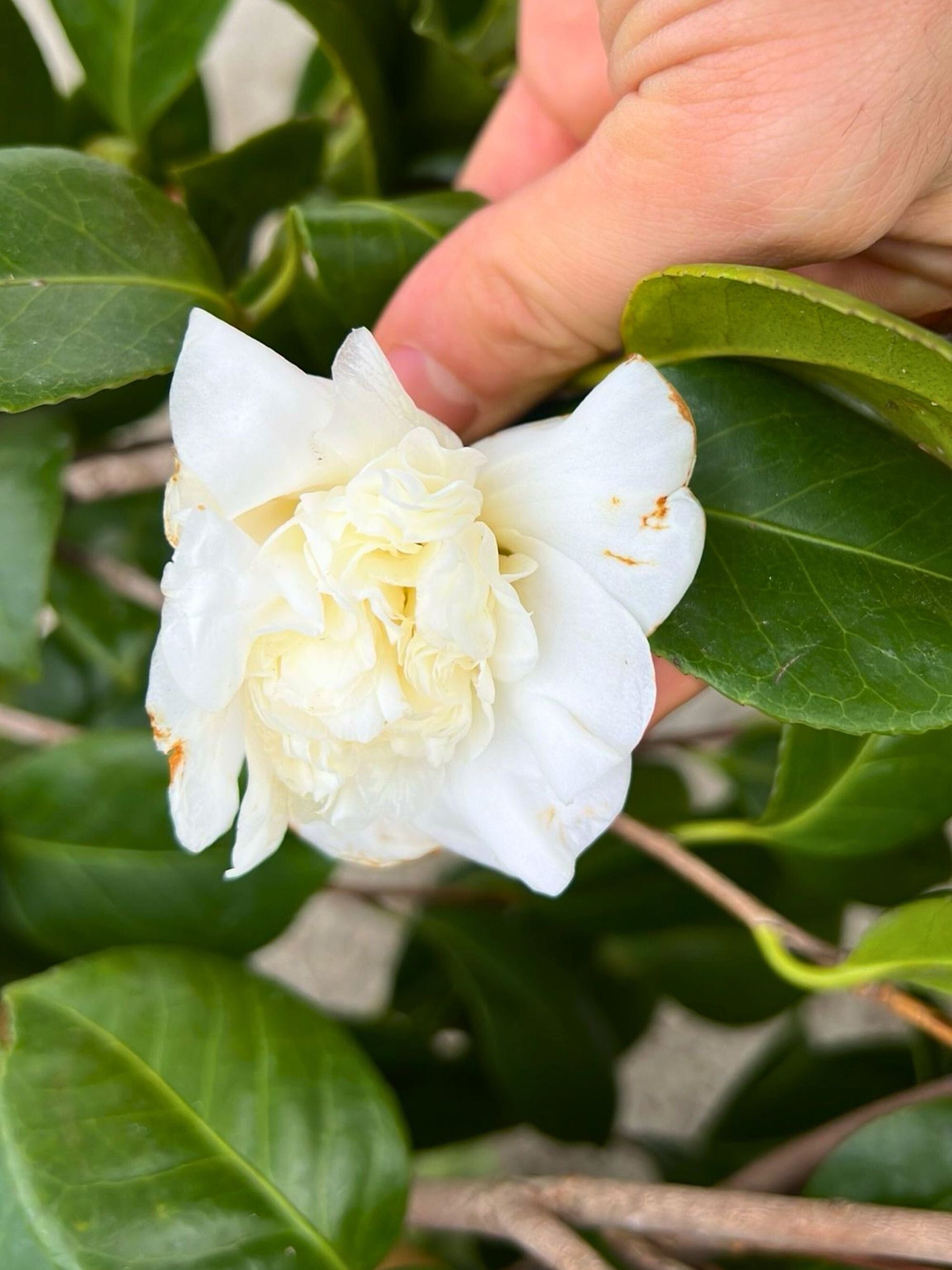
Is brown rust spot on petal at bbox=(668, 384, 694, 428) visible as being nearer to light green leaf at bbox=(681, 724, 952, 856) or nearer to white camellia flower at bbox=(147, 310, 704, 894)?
white camellia flower at bbox=(147, 310, 704, 894)

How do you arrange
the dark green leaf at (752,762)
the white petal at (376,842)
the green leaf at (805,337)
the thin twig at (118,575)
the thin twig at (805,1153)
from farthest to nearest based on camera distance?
the dark green leaf at (752,762)
the thin twig at (118,575)
the thin twig at (805,1153)
the white petal at (376,842)
the green leaf at (805,337)

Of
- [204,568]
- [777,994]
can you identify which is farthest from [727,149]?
[777,994]

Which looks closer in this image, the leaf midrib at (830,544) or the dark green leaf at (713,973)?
the leaf midrib at (830,544)

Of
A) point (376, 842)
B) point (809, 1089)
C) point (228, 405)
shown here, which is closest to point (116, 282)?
point (228, 405)

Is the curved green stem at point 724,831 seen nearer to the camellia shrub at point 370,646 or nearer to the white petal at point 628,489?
the camellia shrub at point 370,646

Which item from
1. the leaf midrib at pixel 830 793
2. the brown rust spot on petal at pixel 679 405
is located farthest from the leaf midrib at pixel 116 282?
the leaf midrib at pixel 830 793

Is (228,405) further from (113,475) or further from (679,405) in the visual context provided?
(113,475)
